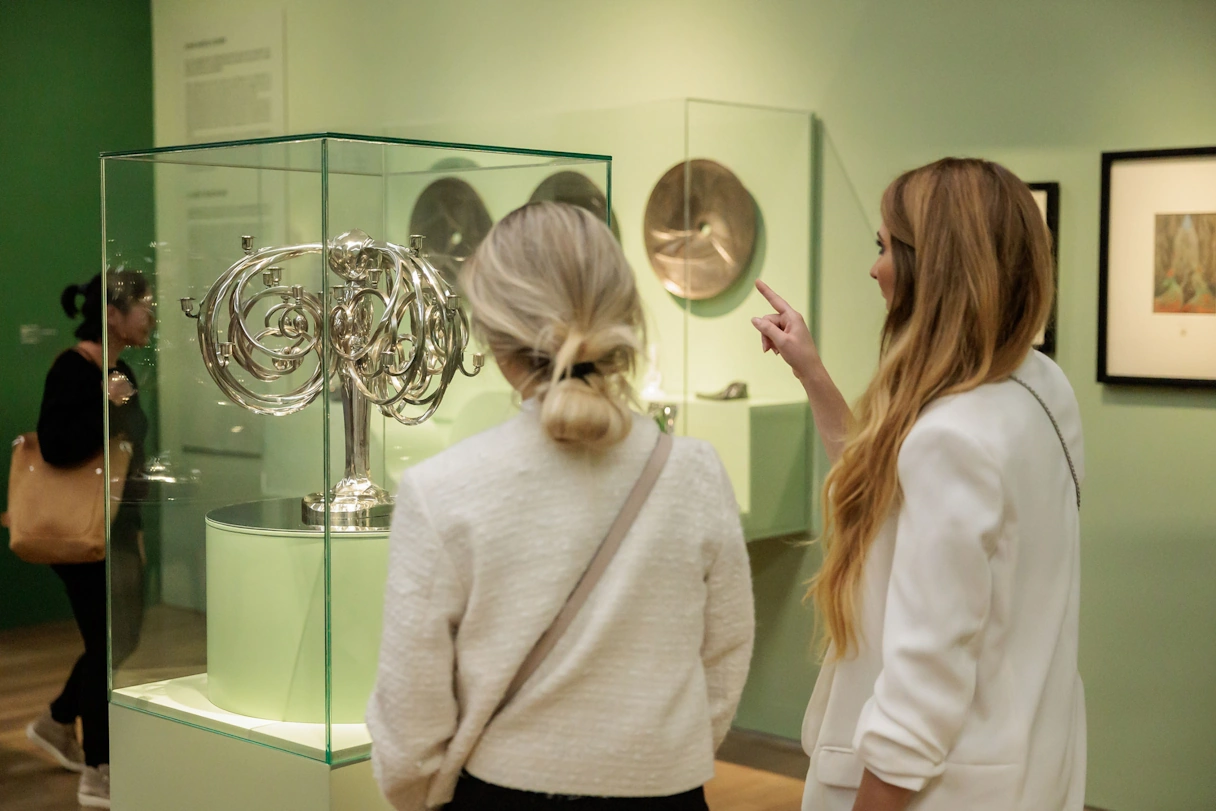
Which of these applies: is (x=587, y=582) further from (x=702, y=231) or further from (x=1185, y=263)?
(x=702, y=231)

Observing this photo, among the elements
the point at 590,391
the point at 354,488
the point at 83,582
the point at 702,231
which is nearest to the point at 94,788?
the point at 83,582

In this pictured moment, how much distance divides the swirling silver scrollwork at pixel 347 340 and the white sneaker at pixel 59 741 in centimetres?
234

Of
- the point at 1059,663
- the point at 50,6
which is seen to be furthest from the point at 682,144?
the point at 50,6

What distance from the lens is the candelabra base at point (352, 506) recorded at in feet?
7.31

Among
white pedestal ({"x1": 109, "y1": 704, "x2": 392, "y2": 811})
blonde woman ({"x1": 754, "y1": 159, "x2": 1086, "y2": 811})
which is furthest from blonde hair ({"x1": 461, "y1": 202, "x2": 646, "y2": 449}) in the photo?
white pedestal ({"x1": 109, "y1": 704, "x2": 392, "y2": 811})

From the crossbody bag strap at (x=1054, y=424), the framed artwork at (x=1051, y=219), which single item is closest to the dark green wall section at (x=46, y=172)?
the framed artwork at (x=1051, y=219)

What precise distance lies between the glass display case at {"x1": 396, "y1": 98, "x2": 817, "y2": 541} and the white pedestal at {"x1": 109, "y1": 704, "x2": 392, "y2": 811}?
203 centimetres

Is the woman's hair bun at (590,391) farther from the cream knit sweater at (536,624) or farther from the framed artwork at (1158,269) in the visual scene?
the framed artwork at (1158,269)

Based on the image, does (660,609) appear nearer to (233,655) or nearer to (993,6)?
(233,655)

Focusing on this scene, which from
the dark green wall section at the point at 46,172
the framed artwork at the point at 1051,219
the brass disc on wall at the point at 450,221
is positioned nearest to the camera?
the brass disc on wall at the point at 450,221

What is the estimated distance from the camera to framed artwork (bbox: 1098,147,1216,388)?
3549 mm

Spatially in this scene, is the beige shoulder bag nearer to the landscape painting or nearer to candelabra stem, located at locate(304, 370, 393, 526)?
candelabra stem, located at locate(304, 370, 393, 526)

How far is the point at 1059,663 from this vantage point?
61.8 inches

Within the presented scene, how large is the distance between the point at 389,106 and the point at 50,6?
1.99 m
